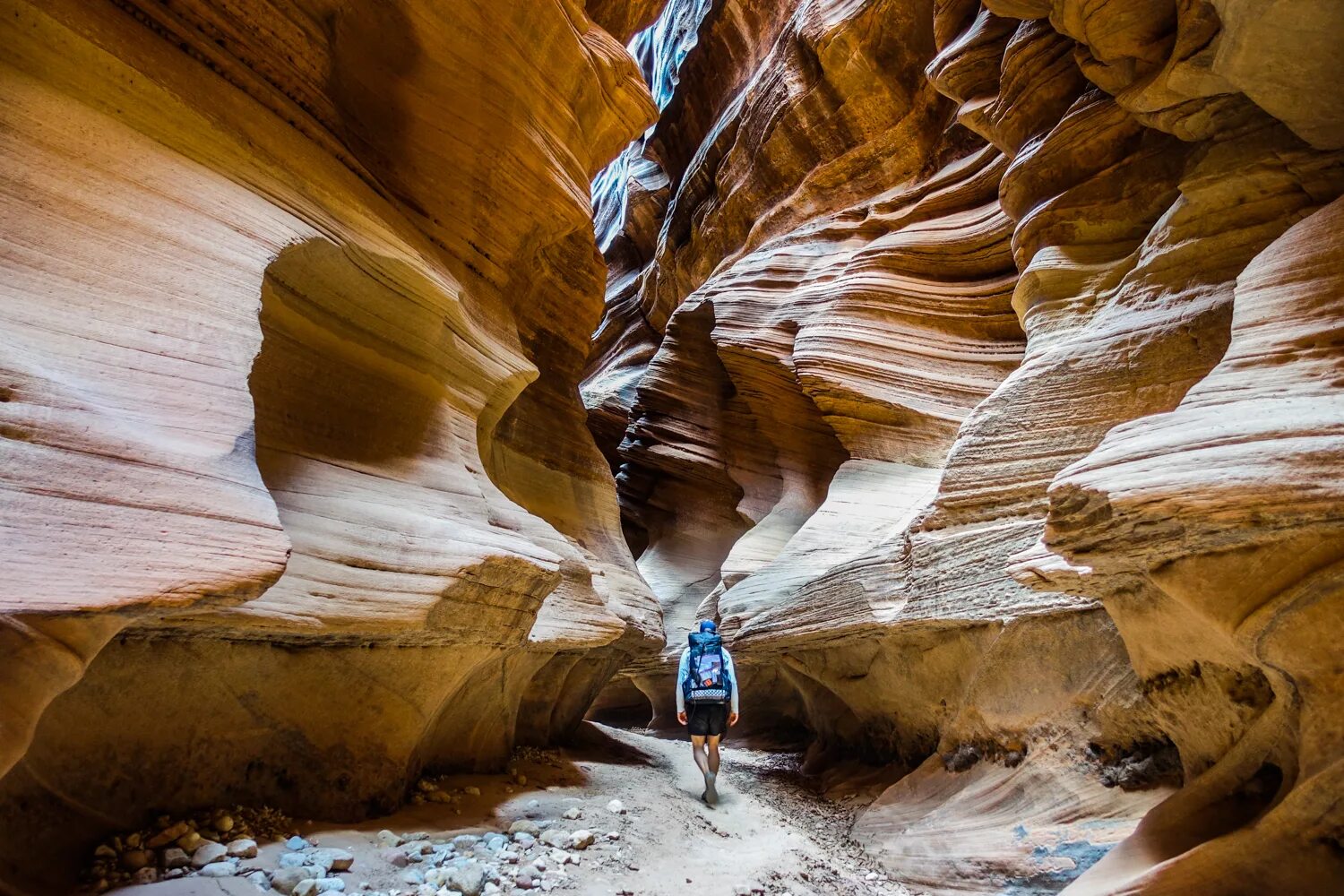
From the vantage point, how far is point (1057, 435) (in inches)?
236

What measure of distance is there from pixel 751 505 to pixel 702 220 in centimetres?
734

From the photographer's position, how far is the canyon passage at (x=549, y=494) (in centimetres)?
312

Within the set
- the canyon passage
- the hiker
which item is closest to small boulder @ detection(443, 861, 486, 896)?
the canyon passage

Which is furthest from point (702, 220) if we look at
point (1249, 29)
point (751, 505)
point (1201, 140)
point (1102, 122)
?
point (1249, 29)

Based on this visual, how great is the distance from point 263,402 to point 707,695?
15.3 feet

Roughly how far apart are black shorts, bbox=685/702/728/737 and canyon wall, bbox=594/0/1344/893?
67.6 inches

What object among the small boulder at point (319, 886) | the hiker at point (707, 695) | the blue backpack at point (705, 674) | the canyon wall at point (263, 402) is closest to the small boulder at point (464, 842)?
the canyon wall at point (263, 402)

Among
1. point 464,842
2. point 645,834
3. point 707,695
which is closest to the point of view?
point 464,842

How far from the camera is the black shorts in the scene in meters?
6.99

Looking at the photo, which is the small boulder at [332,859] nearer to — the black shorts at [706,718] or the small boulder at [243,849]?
the small boulder at [243,849]

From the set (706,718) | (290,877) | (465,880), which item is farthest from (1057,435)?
(290,877)

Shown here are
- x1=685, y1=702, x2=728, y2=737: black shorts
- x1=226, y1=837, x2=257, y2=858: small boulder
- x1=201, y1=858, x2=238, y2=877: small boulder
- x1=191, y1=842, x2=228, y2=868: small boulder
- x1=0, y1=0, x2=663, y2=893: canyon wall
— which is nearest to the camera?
x1=0, y1=0, x2=663, y2=893: canyon wall

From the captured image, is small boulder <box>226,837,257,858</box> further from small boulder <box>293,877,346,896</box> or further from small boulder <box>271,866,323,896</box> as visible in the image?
small boulder <box>293,877,346,896</box>

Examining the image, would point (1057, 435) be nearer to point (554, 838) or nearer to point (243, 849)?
point (554, 838)
